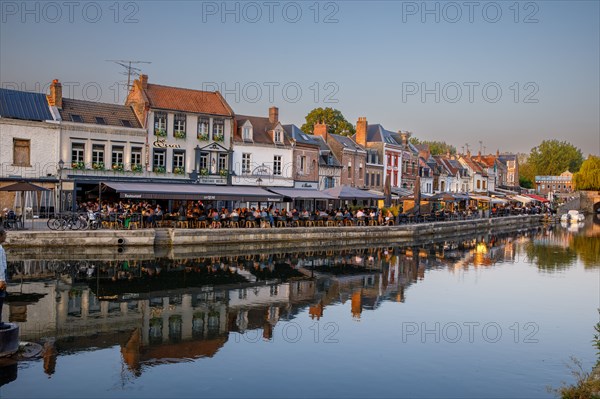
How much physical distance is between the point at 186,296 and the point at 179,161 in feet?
72.8

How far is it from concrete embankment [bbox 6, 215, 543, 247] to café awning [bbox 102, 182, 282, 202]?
1941 mm

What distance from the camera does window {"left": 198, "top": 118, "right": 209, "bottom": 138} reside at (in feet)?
132

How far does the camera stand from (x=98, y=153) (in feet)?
117

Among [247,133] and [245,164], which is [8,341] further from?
[247,133]

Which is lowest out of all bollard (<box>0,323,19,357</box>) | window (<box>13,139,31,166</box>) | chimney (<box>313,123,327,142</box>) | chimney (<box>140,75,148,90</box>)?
bollard (<box>0,323,19,357</box>)

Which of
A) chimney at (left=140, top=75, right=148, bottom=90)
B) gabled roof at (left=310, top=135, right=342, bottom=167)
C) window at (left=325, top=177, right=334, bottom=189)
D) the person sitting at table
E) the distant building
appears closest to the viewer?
the person sitting at table

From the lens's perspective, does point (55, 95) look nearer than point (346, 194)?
Yes

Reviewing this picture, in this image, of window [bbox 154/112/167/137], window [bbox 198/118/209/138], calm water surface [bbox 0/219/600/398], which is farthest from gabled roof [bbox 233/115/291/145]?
calm water surface [bbox 0/219/600/398]

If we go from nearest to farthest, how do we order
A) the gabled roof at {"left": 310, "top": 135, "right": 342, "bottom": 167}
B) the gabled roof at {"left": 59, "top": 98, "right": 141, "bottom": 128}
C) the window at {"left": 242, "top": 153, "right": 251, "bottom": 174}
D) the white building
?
1. the gabled roof at {"left": 59, "top": 98, "right": 141, "bottom": 128}
2. the white building
3. the window at {"left": 242, "top": 153, "right": 251, "bottom": 174}
4. the gabled roof at {"left": 310, "top": 135, "right": 342, "bottom": 167}

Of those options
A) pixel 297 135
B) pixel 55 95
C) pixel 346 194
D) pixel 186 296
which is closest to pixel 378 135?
pixel 297 135

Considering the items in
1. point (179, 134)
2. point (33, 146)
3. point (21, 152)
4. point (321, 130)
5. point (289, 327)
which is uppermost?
point (321, 130)

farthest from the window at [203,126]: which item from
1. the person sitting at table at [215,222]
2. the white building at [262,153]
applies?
the person sitting at table at [215,222]

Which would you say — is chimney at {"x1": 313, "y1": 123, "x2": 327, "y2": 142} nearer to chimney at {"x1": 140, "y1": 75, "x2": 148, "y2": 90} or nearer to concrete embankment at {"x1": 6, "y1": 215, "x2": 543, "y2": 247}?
concrete embankment at {"x1": 6, "y1": 215, "x2": 543, "y2": 247}

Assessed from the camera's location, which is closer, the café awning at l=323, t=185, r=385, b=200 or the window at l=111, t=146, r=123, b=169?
the window at l=111, t=146, r=123, b=169
